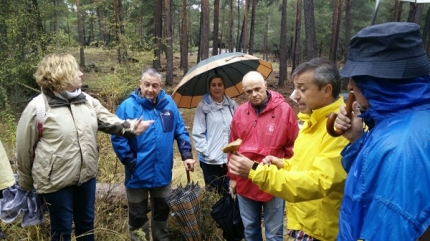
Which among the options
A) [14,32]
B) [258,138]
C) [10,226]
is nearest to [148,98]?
[258,138]

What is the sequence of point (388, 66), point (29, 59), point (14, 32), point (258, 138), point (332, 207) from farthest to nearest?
point (29, 59) < point (14, 32) < point (258, 138) < point (332, 207) < point (388, 66)

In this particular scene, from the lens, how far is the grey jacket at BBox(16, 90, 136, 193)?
249 centimetres

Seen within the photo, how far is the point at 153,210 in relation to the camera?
3.61 meters

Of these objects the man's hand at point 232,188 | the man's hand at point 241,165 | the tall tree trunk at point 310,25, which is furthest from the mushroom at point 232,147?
the tall tree trunk at point 310,25

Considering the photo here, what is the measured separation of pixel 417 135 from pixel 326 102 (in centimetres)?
95

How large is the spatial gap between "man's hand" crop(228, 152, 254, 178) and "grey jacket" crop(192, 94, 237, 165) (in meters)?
2.16

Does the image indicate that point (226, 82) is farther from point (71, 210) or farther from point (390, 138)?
point (390, 138)

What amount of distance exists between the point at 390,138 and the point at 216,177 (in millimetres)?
3121

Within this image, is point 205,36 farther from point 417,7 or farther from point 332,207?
point 332,207

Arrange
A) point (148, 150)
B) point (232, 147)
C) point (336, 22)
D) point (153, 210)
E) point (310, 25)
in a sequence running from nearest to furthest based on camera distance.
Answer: point (232, 147), point (148, 150), point (153, 210), point (310, 25), point (336, 22)

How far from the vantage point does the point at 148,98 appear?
338 centimetres

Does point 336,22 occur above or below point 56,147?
above

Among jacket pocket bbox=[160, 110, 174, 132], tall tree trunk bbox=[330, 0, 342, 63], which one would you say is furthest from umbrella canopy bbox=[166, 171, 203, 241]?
tall tree trunk bbox=[330, 0, 342, 63]

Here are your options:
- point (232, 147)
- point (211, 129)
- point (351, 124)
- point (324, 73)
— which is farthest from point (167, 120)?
point (351, 124)
